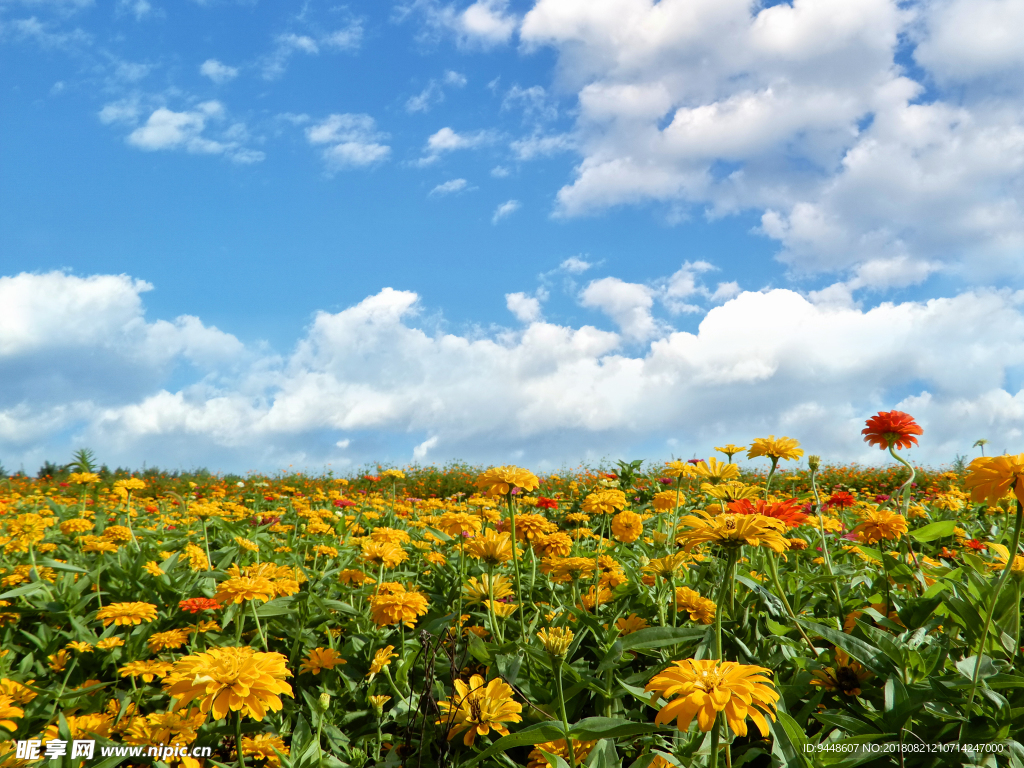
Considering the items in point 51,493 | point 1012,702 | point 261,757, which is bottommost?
point 261,757

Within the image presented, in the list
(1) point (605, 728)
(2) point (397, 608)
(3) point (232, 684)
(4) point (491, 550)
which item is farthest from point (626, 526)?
(3) point (232, 684)

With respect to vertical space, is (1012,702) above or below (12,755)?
above

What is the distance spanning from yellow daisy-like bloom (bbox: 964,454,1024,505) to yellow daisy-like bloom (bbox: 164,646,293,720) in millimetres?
2069

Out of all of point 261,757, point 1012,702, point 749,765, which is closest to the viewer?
point 1012,702

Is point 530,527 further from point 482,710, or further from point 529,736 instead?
point 529,736

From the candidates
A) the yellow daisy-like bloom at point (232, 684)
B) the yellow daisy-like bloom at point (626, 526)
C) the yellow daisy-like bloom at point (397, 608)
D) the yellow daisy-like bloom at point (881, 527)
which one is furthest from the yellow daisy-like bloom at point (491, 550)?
the yellow daisy-like bloom at point (881, 527)

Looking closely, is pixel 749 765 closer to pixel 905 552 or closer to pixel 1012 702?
pixel 1012 702

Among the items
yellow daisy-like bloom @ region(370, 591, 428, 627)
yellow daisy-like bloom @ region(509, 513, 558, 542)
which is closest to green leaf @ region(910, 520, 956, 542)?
yellow daisy-like bloom @ region(509, 513, 558, 542)

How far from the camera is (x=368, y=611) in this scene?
340 centimetres

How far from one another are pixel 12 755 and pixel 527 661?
1949mm

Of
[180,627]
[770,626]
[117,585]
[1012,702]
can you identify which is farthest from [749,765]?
[117,585]

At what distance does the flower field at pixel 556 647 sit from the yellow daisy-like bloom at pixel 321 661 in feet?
0.05

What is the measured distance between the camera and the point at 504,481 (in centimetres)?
264

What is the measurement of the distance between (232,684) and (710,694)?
1.20 m
